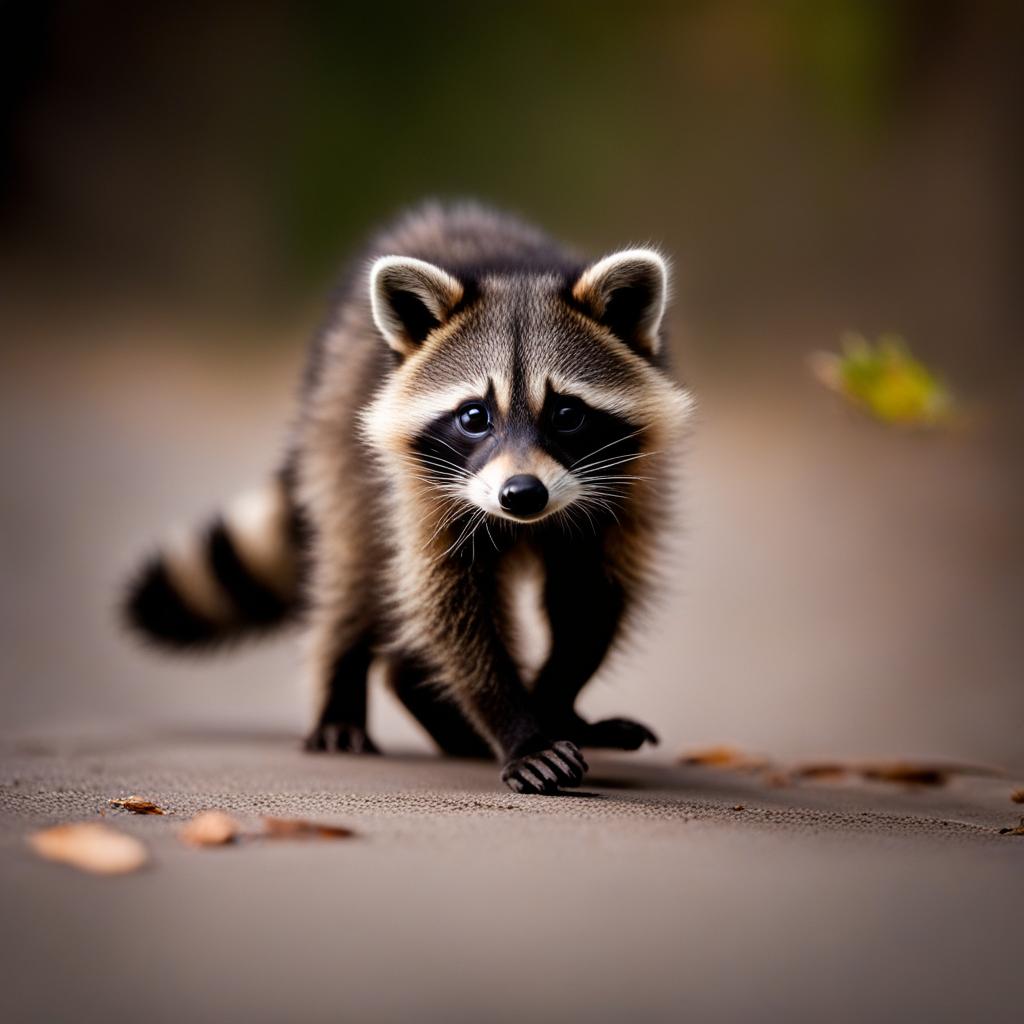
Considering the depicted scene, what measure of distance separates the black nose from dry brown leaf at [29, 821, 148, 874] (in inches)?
44.5

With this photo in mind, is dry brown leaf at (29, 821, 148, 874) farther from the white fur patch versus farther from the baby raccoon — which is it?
the white fur patch

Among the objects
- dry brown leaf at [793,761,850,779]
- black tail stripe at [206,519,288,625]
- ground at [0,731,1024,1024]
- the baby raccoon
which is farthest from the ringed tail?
ground at [0,731,1024,1024]

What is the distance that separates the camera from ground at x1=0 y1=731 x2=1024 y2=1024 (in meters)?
1.82

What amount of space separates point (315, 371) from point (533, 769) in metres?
1.88

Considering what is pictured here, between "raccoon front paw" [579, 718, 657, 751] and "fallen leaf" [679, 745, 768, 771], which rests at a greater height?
"raccoon front paw" [579, 718, 657, 751]

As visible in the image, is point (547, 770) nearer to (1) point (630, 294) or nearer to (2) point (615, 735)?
(2) point (615, 735)

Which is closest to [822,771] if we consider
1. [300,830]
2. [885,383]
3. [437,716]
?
[437,716]

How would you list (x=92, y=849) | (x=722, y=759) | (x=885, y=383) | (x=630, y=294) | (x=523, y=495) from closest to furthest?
1. (x=92, y=849)
2. (x=523, y=495)
3. (x=630, y=294)
4. (x=722, y=759)
5. (x=885, y=383)

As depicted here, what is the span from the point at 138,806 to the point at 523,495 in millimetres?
1071

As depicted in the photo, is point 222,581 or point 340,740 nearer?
point 340,740

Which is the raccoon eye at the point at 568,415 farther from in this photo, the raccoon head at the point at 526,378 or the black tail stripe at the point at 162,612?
the black tail stripe at the point at 162,612

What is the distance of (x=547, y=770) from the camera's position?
3.09 metres

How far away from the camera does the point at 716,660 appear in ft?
20.9

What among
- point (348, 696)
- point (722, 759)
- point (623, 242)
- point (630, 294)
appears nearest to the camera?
point (630, 294)
